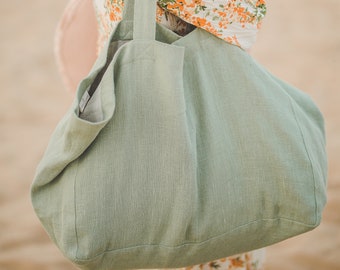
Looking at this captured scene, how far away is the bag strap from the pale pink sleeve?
0.37 meters

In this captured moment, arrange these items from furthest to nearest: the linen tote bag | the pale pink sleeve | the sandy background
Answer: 1. the sandy background
2. the pale pink sleeve
3. the linen tote bag

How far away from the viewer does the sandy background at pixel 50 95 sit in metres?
2.01

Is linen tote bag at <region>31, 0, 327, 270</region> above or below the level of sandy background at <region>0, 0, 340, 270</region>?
above

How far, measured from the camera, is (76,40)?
1189 millimetres

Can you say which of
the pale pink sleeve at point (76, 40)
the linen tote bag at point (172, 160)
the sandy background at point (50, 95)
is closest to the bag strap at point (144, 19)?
the linen tote bag at point (172, 160)

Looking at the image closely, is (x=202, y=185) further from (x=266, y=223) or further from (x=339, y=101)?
(x=339, y=101)

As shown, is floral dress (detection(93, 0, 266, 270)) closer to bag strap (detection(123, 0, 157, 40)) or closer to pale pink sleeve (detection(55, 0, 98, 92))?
bag strap (detection(123, 0, 157, 40))

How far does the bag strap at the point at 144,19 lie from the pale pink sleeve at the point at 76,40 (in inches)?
14.5

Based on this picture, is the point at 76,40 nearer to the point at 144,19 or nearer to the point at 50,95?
the point at 144,19

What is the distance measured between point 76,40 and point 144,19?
42 cm

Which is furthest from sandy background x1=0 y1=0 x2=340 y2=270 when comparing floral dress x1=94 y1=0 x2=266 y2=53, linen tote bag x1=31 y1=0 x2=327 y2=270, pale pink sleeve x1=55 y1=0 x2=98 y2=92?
floral dress x1=94 y1=0 x2=266 y2=53

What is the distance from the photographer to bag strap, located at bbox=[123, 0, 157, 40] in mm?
804

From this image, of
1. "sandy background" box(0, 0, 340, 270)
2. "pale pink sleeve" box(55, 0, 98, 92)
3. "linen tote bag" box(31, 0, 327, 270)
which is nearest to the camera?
"linen tote bag" box(31, 0, 327, 270)

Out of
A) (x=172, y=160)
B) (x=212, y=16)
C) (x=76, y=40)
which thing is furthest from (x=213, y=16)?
(x=76, y=40)
